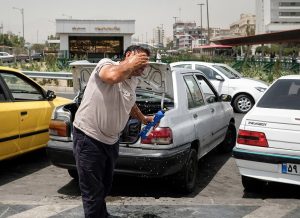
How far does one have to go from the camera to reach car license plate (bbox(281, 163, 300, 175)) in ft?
16.2

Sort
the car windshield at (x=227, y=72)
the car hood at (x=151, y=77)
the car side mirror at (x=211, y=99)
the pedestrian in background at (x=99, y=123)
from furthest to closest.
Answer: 1. the car windshield at (x=227, y=72)
2. the car side mirror at (x=211, y=99)
3. the car hood at (x=151, y=77)
4. the pedestrian in background at (x=99, y=123)

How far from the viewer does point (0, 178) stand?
6285mm

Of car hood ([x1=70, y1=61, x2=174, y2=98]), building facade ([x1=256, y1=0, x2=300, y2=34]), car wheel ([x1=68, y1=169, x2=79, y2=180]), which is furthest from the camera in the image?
building facade ([x1=256, y1=0, x2=300, y2=34])

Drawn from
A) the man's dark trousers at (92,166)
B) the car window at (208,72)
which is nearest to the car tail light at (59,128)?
the man's dark trousers at (92,166)

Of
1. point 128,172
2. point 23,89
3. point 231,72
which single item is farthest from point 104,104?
point 231,72

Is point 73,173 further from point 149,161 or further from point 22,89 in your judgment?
point 22,89

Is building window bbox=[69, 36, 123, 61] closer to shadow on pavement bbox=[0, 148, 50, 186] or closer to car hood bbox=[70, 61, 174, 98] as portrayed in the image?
shadow on pavement bbox=[0, 148, 50, 186]

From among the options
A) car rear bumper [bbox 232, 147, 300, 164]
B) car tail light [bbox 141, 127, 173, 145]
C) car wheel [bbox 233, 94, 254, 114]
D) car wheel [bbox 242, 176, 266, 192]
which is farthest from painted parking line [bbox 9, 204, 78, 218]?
car wheel [bbox 233, 94, 254, 114]

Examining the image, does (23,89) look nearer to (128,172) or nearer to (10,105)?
(10,105)

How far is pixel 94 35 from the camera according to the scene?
5472 centimetres

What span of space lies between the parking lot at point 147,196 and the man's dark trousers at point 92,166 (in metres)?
0.79

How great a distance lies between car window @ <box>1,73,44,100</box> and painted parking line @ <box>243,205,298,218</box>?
3.82 metres

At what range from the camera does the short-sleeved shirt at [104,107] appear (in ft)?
11.3

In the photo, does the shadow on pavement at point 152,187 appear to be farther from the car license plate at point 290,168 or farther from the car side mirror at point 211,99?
the car license plate at point 290,168
